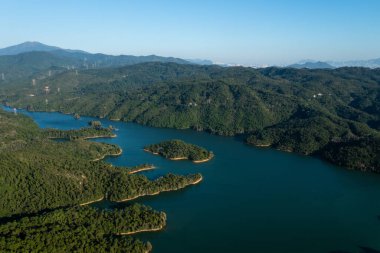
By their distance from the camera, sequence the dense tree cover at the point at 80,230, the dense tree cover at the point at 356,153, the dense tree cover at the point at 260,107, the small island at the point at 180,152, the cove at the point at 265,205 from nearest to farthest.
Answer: the dense tree cover at the point at 80,230 → the cove at the point at 265,205 → the dense tree cover at the point at 356,153 → the small island at the point at 180,152 → the dense tree cover at the point at 260,107

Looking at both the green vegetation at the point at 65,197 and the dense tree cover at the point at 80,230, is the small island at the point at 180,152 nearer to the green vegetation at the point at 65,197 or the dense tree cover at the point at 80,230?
the green vegetation at the point at 65,197

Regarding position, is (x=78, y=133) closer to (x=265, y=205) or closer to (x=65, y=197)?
(x=65, y=197)

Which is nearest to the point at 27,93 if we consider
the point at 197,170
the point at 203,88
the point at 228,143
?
the point at 203,88

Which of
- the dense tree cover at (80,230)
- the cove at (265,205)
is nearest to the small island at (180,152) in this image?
the cove at (265,205)

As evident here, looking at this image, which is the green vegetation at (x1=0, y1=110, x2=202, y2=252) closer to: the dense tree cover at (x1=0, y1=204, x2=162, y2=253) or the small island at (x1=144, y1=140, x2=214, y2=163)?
the dense tree cover at (x1=0, y1=204, x2=162, y2=253)

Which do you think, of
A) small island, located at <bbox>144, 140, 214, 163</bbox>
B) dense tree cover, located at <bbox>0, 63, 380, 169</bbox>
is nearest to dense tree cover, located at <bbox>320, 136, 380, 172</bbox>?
dense tree cover, located at <bbox>0, 63, 380, 169</bbox>

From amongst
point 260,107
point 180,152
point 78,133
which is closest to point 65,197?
point 180,152

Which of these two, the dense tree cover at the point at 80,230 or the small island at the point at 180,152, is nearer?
the dense tree cover at the point at 80,230
